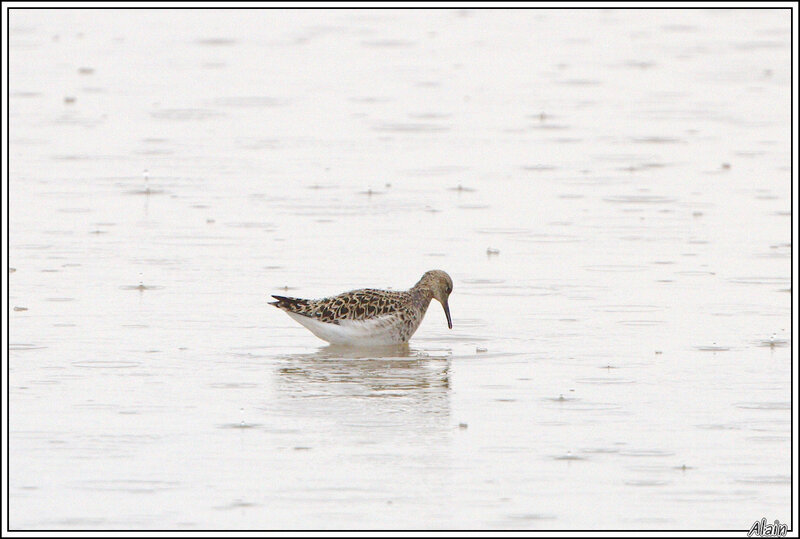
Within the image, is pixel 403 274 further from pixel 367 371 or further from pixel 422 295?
pixel 367 371

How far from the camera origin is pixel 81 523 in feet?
24.9

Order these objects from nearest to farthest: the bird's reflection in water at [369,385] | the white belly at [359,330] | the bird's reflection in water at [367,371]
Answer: the bird's reflection in water at [369,385]
the bird's reflection in water at [367,371]
the white belly at [359,330]

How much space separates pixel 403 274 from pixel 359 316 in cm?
184

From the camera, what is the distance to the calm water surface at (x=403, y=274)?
27.1 feet

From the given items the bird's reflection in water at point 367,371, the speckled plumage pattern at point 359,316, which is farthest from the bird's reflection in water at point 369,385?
the speckled plumage pattern at point 359,316

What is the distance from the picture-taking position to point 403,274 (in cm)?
1339

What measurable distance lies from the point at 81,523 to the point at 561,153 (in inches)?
442

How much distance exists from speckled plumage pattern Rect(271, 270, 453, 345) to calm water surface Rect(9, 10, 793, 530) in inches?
5.2

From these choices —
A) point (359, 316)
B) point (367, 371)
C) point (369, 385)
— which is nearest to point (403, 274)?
point (359, 316)

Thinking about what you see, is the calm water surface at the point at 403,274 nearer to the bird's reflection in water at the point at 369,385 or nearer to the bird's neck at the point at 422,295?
the bird's reflection in water at the point at 369,385

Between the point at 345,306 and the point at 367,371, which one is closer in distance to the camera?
the point at 367,371

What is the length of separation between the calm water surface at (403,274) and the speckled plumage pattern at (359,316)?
133mm

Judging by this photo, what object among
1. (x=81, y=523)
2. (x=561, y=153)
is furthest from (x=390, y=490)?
(x=561, y=153)

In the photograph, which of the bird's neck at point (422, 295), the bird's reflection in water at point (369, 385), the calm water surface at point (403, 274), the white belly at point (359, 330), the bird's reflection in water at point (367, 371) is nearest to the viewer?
the calm water surface at point (403, 274)
